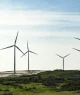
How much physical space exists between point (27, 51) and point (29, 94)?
110062 millimetres

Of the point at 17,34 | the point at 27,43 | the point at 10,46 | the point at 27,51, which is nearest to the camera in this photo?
the point at 17,34

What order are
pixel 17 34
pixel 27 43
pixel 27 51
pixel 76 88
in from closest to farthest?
pixel 76 88
pixel 17 34
pixel 27 43
pixel 27 51

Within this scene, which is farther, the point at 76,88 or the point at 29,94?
the point at 76,88

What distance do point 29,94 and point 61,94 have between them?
9081 millimetres

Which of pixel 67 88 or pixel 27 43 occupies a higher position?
pixel 27 43

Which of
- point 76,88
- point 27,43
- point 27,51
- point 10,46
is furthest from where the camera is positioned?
point 27,51

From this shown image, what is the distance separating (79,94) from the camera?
8750cm

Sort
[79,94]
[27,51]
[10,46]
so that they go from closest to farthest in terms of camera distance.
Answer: [79,94] → [10,46] → [27,51]

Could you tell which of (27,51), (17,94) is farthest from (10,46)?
(17,94)

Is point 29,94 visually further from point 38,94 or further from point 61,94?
point 61,94

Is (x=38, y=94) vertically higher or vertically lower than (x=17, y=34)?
lower

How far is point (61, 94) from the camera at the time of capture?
298ft

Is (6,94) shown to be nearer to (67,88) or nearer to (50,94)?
(50,94)

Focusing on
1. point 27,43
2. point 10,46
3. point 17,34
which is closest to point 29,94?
point 17,34
